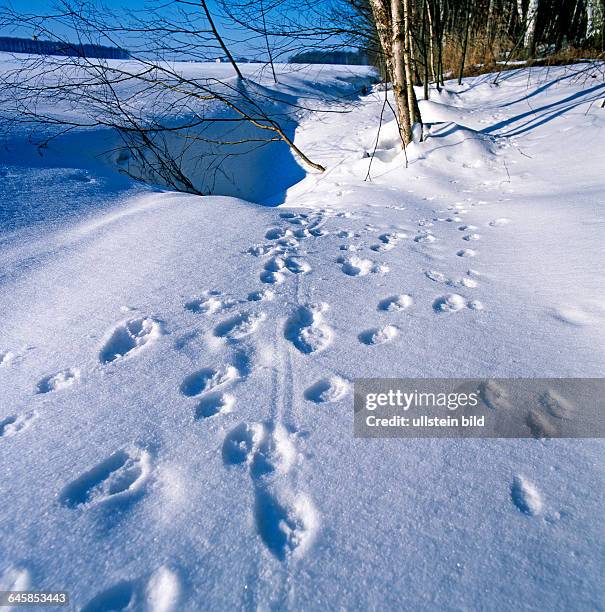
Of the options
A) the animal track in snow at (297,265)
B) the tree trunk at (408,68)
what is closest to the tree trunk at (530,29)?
the tree trunk at (408,68)

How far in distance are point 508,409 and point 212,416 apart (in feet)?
2.50

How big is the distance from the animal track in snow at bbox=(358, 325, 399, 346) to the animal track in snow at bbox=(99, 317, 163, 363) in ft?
2.22

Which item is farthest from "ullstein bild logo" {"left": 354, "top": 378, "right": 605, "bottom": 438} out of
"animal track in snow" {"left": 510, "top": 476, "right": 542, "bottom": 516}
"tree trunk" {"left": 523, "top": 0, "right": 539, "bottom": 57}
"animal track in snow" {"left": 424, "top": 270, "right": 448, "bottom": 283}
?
"tree trunk" {"left": 523, "top": 0, "right": 539, "bottom": 57}

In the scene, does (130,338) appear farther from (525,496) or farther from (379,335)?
(525,496)

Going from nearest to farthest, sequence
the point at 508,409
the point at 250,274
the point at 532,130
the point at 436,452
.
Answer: the point at 436,452, the point at 508,409, the point at 250,274, the point at 532,130

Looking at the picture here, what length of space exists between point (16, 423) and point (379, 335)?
3.43 ft

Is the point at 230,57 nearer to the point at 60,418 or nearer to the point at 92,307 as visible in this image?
the point at 92,307

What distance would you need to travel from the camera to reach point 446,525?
2.25 feet

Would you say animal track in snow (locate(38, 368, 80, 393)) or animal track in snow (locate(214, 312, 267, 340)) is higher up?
animal track in snow (locate(38, 368, 80, 393))

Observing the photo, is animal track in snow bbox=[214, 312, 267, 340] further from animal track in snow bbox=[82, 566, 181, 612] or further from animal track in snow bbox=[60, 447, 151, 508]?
animal track in snow bbox=[82, 566, 181, 612]

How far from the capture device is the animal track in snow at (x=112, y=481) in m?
0.74

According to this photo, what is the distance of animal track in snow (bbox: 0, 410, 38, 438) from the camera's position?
89 cm

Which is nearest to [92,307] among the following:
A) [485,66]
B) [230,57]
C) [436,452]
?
[436,452]

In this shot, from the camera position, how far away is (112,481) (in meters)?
0.78
